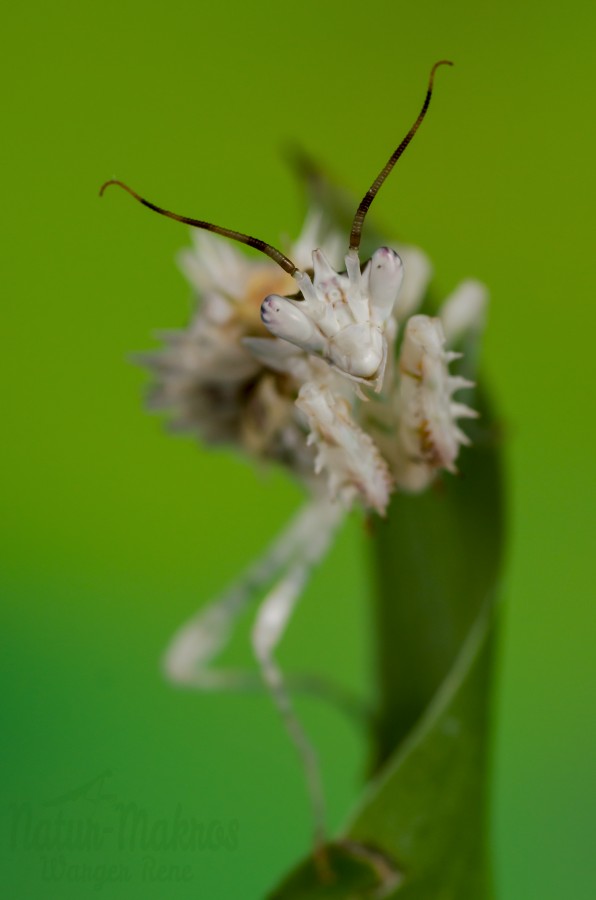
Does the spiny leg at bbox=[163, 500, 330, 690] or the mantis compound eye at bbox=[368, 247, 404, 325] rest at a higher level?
the mantis compound eye at bbox=[368, 247, 404, 325]

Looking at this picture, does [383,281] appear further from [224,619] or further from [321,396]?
[224,619]

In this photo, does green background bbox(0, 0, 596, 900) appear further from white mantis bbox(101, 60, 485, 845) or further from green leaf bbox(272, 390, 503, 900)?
green leaf bbox(272, 390, 503, 900)

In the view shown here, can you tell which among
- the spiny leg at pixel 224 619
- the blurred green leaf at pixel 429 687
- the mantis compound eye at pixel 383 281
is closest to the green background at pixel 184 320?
the spiny leg at pixel 224 619

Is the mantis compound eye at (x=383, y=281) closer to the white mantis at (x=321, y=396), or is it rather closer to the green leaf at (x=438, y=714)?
the white mantis at (x=321, y=396)

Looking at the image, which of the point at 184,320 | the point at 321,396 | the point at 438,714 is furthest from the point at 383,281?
the point at 184,320

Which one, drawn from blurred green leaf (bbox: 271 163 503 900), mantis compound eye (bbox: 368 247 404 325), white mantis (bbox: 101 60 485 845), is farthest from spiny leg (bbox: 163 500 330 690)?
mantis compound eye (bbox: 368 247 404 325)

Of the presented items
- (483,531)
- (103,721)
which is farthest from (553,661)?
(483,531)
